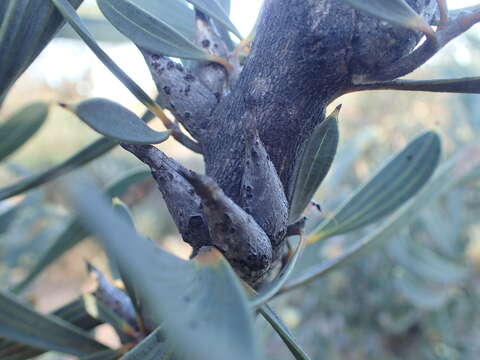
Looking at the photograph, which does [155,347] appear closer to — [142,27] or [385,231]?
[142,27]

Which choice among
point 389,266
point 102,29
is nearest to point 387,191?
point 102,29

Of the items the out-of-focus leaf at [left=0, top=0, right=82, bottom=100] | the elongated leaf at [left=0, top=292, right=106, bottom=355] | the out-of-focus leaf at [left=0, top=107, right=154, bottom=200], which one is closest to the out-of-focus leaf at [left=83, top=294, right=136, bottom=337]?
the elongated leaf at [left=0, top=292, right=106, bottom=355]

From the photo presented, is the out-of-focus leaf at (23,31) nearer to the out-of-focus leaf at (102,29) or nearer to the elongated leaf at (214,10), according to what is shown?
the elongated leaf at (214,10)

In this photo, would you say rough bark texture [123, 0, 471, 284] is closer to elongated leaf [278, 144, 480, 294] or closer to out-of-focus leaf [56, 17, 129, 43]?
elongated leaf [278, 144, 480, 294]

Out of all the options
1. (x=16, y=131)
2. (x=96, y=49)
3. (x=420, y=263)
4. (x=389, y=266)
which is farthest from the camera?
(x=389, y=266)

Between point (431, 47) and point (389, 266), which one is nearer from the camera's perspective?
point (431, 47)

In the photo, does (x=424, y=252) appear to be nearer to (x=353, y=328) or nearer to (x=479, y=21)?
(x=353, y=328)
